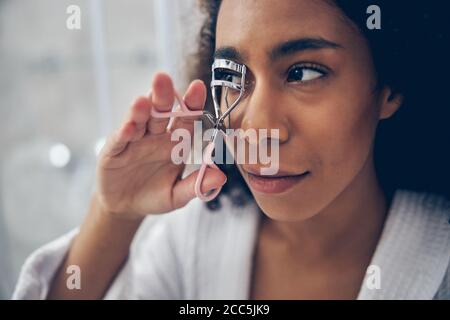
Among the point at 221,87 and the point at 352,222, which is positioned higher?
the point at 221,87

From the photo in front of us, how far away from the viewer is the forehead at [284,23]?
44cm

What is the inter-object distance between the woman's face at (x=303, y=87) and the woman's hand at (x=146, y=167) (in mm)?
56

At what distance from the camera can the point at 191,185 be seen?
507mm

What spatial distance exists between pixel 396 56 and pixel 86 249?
415 millimetres

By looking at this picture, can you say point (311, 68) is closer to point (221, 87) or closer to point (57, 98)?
point (221, 87)

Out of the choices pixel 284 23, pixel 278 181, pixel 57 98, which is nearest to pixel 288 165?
pixel 278 181

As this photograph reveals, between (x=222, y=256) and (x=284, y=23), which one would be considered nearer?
(x=284, y=23)

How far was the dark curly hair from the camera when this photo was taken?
1.51 ft

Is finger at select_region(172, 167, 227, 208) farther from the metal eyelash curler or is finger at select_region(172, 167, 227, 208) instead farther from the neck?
the neck

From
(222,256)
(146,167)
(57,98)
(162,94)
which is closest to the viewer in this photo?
→ (162,94)

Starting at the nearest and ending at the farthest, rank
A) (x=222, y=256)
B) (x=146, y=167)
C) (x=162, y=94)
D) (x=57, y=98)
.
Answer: (x=162, y=94) → (x=146, y=167) → (x=222, y=256) → (x=57, y=98)

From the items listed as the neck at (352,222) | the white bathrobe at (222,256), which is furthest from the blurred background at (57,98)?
the neck at (352,222)

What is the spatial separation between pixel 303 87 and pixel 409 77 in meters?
0.12
